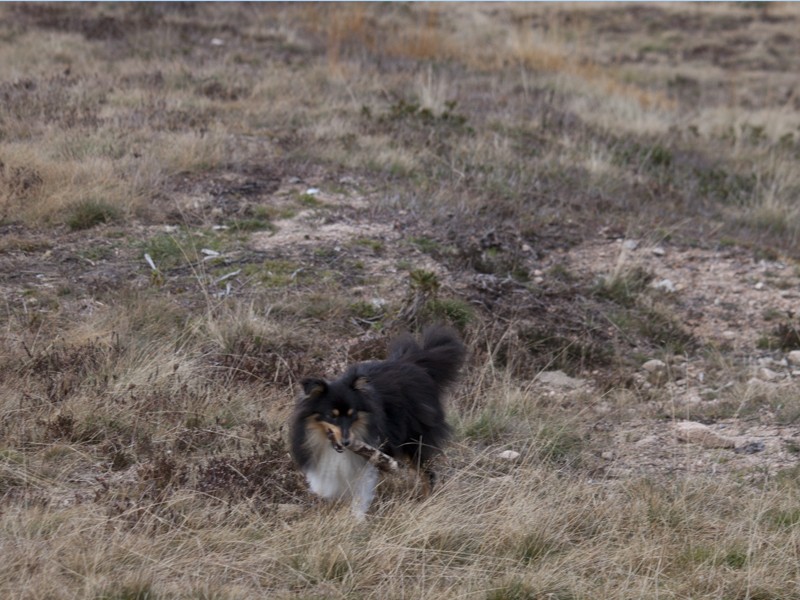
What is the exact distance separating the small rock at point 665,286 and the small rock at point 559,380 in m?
1.92

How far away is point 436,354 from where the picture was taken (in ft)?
15.9


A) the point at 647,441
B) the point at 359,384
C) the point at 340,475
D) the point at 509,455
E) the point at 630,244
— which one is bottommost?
the point at 647,441

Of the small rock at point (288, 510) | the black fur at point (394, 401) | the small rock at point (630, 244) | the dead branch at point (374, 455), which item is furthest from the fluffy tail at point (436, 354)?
the small rock at point (630, 244)

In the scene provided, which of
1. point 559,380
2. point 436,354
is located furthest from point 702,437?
point 436,354

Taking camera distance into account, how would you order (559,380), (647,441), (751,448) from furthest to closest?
(559,380) < (647,441) < (751,448)

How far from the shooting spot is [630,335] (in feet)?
24.9

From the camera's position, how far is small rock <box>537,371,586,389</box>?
6715 millimetres

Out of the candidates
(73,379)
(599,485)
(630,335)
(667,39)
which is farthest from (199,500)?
(667,39)

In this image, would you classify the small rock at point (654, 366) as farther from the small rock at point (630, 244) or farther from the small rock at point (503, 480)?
the small rock at point (503, 480)

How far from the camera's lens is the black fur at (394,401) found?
4.04m

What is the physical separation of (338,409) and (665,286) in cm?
518

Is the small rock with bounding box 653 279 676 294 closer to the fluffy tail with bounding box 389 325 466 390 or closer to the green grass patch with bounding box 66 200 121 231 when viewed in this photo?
the fluffy tail with bounding box 389 325 466 390

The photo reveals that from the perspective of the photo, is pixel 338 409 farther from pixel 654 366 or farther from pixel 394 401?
pixel 654 366

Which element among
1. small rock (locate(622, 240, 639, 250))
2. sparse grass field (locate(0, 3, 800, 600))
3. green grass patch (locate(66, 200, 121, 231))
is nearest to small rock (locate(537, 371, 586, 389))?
sparse grass field (locate(0, 3, 800, 600))
